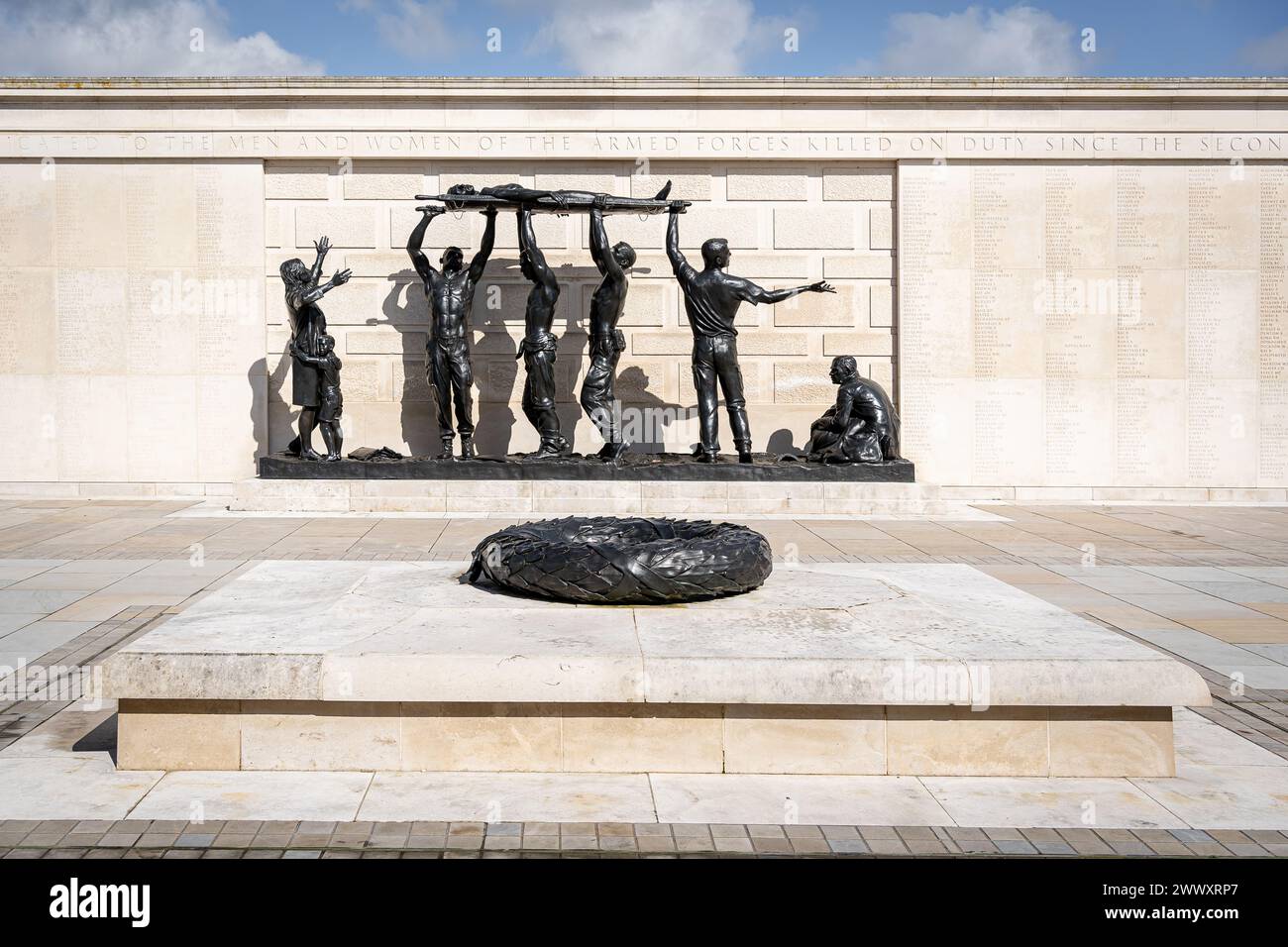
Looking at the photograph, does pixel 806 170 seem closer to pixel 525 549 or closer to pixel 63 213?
pixel 63 213

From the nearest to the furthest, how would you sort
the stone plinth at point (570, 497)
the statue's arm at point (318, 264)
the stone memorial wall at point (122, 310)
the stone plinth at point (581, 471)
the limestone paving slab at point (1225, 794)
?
1. the limestone paving slab at point (1225, 794)
2. the stone plinth at point (570, 497)
3. the statue's arm at point (318, 264)
4. the stone plinth at point (581, 471)
5. the stone memorial wall at point (122, 310)

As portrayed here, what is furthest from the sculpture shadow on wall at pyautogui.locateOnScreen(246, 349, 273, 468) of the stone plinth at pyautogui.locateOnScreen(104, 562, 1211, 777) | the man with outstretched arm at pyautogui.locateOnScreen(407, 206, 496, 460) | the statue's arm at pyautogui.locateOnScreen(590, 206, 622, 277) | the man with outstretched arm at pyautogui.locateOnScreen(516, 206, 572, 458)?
the stone plinth at pyautogui.locateOnScreen(104, 562, 1211, 777)

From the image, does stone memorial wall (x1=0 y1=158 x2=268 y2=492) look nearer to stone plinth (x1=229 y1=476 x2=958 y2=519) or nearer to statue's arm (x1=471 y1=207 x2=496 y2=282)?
stone plinth (x1=229 y1=476 x2=958 y2=519)

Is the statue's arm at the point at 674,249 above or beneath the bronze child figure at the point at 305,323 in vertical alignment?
above

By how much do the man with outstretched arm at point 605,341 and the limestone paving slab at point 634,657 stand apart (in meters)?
8.46

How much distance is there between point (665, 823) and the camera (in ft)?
13.2

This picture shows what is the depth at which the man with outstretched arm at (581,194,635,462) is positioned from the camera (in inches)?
537

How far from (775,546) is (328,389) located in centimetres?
596

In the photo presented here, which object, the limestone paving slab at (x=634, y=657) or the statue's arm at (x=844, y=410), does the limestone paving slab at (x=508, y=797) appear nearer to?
the limestone paving slab at (x=634, y=657)

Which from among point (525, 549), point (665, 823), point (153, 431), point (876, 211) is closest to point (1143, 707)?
point (665, 823)

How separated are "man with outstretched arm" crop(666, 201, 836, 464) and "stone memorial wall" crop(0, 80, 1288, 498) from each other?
6.91ft

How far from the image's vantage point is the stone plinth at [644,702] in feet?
14.7

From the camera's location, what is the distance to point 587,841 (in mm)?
3859

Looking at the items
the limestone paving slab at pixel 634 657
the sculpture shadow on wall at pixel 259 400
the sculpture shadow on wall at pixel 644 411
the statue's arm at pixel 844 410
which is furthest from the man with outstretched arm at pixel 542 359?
the limestone paving slab at pixel 634 657
